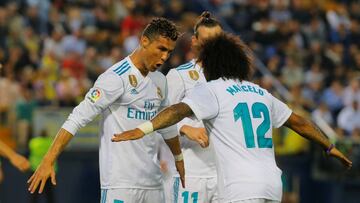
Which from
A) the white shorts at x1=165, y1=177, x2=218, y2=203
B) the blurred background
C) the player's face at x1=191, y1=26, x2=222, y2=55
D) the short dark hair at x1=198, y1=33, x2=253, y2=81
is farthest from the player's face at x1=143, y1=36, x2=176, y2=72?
the blurred background

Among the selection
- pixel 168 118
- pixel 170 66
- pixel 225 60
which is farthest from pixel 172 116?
pixel 170 66

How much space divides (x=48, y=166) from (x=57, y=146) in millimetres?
253

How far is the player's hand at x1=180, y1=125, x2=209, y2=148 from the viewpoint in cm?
884

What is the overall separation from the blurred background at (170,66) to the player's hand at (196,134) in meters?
7.15

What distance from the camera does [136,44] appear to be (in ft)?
70.6

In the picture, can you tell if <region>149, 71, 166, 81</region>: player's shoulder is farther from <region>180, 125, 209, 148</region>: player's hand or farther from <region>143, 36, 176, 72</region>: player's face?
<region>180, 125, 209, 148</region>: player's hand

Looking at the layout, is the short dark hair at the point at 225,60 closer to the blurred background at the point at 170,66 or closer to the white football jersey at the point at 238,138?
the white football jersey at the point at 238,138

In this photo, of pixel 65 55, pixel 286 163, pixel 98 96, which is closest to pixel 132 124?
pixel 98 96

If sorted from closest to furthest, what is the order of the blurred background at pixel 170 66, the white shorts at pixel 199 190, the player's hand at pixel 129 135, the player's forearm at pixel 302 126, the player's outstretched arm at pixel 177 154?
1. the player's hand at pixel 129 135
2. the player's forearm at pixel 302 126
3. the player's outstretched arm at pixel 177 154
4. the white shorts at pixel 199 190
5. the blurred background at pixel 170 66

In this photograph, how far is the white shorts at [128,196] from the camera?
8.65 meters

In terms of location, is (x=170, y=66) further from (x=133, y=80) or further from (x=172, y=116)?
(x=172, y=116)

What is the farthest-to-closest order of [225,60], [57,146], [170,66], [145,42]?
[170,66] → [145,42] → [57,146] → [225,60]

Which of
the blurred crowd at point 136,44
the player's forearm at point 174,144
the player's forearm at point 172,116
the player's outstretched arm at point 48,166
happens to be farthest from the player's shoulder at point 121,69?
the blurred crowd at point 136,44

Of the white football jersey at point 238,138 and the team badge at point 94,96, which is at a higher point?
the team badge at point 94,96
